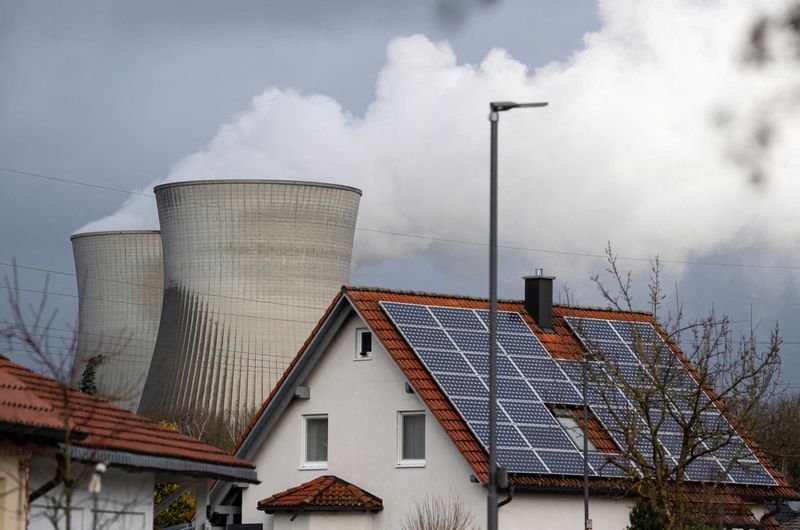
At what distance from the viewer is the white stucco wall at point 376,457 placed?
24.7 metres

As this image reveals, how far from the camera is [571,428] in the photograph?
84.5 ft

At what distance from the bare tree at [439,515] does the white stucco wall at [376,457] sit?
0.49ft

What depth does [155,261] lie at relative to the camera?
246 feet

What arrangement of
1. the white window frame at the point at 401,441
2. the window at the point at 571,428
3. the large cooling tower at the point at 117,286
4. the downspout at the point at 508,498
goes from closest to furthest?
the downspout at the point at 508,498 → the white window frame at the point at 401,441 → the window at the point at 571,428 → the large cooling tower at the point at 117,286

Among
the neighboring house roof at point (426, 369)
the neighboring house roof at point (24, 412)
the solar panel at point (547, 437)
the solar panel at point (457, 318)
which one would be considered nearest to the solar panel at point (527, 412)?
the solar panel at point (547, 437)

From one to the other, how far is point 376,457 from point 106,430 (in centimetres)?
1209

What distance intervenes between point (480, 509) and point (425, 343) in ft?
11.8

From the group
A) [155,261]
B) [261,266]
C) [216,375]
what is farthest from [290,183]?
[155,261]

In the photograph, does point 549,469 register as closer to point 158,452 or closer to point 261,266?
point 158,452

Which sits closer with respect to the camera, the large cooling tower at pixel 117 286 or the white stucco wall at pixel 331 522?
the white stucco wall at pixel 331 522

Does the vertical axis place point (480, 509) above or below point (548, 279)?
below

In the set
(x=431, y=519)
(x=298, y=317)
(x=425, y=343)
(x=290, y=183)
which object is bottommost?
(x=431, y=519)

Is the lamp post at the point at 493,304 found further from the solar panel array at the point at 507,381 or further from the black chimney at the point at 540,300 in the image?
the black chimney at the point at 540,300

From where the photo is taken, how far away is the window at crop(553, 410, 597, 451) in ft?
85.1
